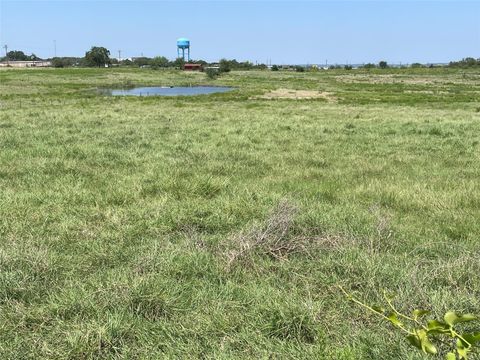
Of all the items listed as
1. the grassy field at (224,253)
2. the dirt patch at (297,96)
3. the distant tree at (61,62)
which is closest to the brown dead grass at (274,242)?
the grassy field at (224,253)

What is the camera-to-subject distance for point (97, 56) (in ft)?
511

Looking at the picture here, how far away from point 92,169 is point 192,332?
20.8 feet

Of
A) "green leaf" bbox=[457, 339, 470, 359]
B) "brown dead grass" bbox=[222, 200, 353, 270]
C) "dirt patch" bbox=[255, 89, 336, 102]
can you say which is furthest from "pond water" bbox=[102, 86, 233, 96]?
"green leaf" bbox=[457, 339, 470, 359]

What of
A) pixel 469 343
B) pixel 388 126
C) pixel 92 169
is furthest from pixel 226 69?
pixel 469 343

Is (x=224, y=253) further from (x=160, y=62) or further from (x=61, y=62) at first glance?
(x=61, y=62)

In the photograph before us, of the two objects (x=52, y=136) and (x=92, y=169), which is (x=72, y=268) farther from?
(x=52, y=136)

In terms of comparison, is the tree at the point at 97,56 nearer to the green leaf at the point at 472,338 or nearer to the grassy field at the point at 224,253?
the grassy field at the point at 224,253

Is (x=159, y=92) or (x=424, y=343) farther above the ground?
(x=424, y=343)

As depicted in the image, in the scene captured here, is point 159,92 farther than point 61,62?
No

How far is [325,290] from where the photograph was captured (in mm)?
3994

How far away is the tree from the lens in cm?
15525

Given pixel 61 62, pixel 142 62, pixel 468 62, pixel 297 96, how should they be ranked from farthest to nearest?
pixel 142 62 < pixel 61 62 < pixel 468 62 < pixel 297 96

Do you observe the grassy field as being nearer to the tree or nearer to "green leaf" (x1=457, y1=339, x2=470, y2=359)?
"green leaf" (x1=457, y1=339, x2=470, y2=359)

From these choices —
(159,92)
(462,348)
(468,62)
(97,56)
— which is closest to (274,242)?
(462,348)
